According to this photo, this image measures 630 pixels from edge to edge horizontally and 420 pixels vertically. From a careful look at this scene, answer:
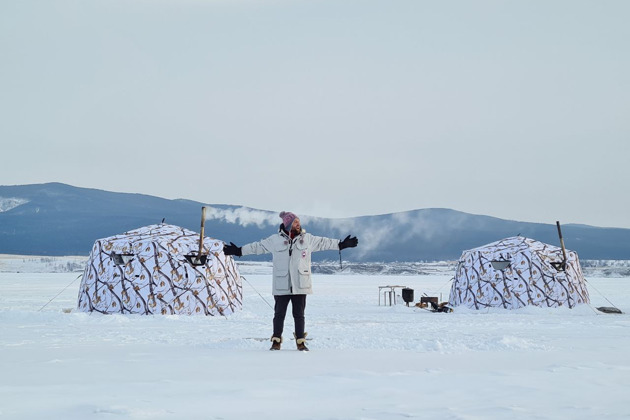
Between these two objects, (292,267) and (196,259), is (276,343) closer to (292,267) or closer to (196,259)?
(292,267)

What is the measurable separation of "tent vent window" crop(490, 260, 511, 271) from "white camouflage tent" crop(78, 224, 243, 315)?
7.74m

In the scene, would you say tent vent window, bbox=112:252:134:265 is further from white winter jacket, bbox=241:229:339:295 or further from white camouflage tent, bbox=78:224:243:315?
white winter jacket, bbox=241:229:339:295

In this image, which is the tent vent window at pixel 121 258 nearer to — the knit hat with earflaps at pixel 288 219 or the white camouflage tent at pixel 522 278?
the knit hat with earflaps at pixel 288 219

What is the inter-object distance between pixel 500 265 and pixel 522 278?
715mm

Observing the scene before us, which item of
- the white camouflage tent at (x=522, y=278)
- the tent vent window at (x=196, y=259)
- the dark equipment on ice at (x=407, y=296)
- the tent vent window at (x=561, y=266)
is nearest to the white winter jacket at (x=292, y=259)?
the tent vent window at (x=196, y=259)

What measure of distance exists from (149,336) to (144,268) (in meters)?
5.97

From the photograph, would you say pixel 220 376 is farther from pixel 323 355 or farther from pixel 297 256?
pixel 297 256

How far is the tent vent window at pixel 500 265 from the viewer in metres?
21.5

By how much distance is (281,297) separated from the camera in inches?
367

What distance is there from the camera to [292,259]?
925 cm

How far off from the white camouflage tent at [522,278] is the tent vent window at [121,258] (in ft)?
31.6

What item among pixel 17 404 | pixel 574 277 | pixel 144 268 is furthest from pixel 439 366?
pixel 574 277

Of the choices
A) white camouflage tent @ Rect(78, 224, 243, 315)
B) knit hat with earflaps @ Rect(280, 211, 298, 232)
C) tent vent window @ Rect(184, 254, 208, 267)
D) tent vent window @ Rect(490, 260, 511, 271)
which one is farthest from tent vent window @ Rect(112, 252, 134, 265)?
tent vent window @ Rect(490, 260, 511, 271)

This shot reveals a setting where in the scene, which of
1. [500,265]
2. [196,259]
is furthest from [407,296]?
[196,259]
